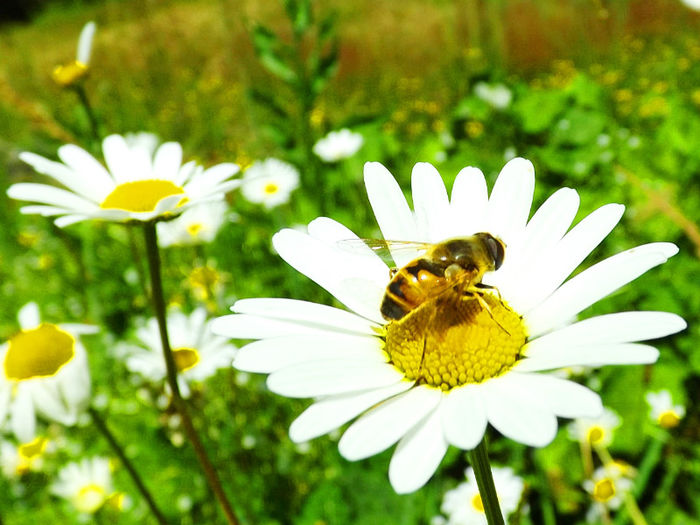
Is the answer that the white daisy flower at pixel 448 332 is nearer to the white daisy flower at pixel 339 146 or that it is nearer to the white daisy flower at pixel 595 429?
the white daisy flower at pixel 595 429

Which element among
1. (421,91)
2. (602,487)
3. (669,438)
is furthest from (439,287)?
(421,91)

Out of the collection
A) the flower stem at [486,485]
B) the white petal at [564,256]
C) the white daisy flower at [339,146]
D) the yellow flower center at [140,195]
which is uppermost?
the white daisy flower at [339,146]

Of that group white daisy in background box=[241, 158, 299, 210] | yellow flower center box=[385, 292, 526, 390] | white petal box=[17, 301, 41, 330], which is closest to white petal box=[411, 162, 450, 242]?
yellow flower center box=[385, 292, 526, 390]

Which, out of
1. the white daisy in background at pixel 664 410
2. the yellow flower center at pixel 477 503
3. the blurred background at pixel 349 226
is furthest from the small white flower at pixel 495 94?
the yellow flower center at pixel 477 503

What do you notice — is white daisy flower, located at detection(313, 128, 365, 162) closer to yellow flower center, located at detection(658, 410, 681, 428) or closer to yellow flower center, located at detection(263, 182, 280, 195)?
yellow flower center, located at detection(263, 182, 280, 195)

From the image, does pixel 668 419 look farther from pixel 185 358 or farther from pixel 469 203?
pixel 185 358

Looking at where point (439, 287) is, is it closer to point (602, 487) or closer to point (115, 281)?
point (602, 487)
